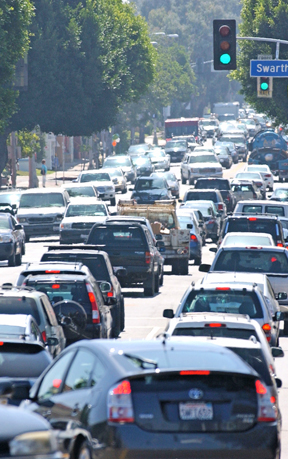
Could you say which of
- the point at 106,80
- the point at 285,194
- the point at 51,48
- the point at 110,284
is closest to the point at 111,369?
the point at 110,284

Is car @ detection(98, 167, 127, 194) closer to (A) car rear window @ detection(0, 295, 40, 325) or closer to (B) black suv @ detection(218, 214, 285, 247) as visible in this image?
(B) black suv @ detection(218, 214, 285, 247)

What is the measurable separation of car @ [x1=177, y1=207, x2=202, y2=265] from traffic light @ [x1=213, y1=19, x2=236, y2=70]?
6.75 meters

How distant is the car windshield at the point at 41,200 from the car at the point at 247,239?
55.9ft

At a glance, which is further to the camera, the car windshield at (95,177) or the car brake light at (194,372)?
the car windshield at (95,177)

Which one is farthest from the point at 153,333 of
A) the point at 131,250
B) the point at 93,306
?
the point at 131,250

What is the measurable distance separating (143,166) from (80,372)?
210ft

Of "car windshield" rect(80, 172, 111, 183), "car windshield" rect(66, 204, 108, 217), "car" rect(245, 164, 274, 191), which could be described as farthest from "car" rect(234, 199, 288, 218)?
"car" rect(245, 164, 274, 191)

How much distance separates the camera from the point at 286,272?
19.7 meters

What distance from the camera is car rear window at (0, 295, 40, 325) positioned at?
1398cm

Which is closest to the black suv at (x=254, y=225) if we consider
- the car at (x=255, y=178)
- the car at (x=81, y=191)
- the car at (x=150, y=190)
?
the car at (x=150, y=190)

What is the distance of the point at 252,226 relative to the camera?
86.6 ft

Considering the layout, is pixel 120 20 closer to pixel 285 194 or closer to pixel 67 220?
pixel 285 194

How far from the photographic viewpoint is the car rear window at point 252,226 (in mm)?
26391

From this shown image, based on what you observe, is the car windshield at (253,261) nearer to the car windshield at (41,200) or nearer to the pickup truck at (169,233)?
the pickup truck at (169,233)
